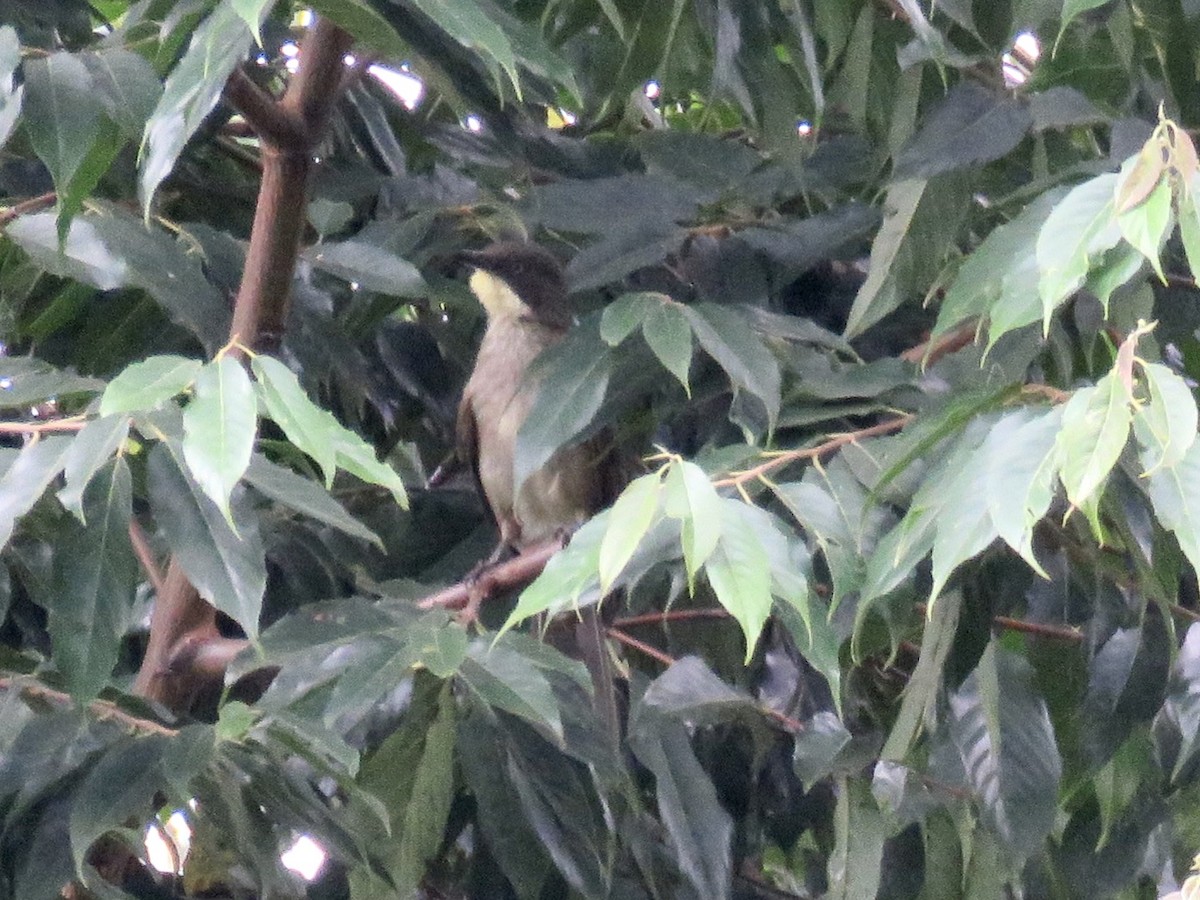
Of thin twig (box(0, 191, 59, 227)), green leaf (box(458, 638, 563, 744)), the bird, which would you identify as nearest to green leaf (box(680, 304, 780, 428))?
green leaf (box(458, 638, 563, 744))

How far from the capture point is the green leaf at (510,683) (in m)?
1.92

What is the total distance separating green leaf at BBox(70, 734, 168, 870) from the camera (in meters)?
1.94

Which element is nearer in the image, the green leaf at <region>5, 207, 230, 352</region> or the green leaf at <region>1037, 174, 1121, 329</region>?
the green leaf at <region>1037, 174, 1121, 329</region>

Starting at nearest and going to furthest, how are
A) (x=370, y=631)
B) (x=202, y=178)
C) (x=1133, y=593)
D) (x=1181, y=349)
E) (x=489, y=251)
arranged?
1. (x=370, y=631)
2. (x=1133, y=593)
3. (x=1181, y=349)
4. (x=202, y=178)
5. (x=489, y=251)

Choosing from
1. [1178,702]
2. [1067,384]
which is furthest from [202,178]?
[1178,702]

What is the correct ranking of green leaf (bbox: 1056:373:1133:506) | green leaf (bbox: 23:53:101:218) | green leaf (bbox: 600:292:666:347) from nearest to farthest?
green leaf (bbox: 1056:373:1133:506) → green leaf (bbox: 23:53:101:218) → green leaf (bbox: 600:292:666:347)

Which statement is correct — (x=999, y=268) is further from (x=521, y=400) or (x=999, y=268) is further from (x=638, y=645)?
(x=521, y=400)

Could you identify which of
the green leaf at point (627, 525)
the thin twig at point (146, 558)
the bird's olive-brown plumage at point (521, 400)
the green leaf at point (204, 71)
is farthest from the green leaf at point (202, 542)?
the bird's olive-brown plumage at point (521, 400)

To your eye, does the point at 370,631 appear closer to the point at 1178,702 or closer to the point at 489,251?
the point at 1178,702

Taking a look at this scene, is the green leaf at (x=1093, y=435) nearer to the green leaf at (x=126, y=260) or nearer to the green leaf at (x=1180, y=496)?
the green leaf at (x=1180, y=496)

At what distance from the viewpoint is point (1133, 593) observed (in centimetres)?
244

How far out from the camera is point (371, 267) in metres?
2.64

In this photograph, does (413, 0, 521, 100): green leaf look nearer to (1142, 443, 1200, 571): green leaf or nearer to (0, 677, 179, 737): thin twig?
(1142, 443, 1200, 571): green leaf

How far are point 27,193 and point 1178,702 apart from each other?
6.76 ft
